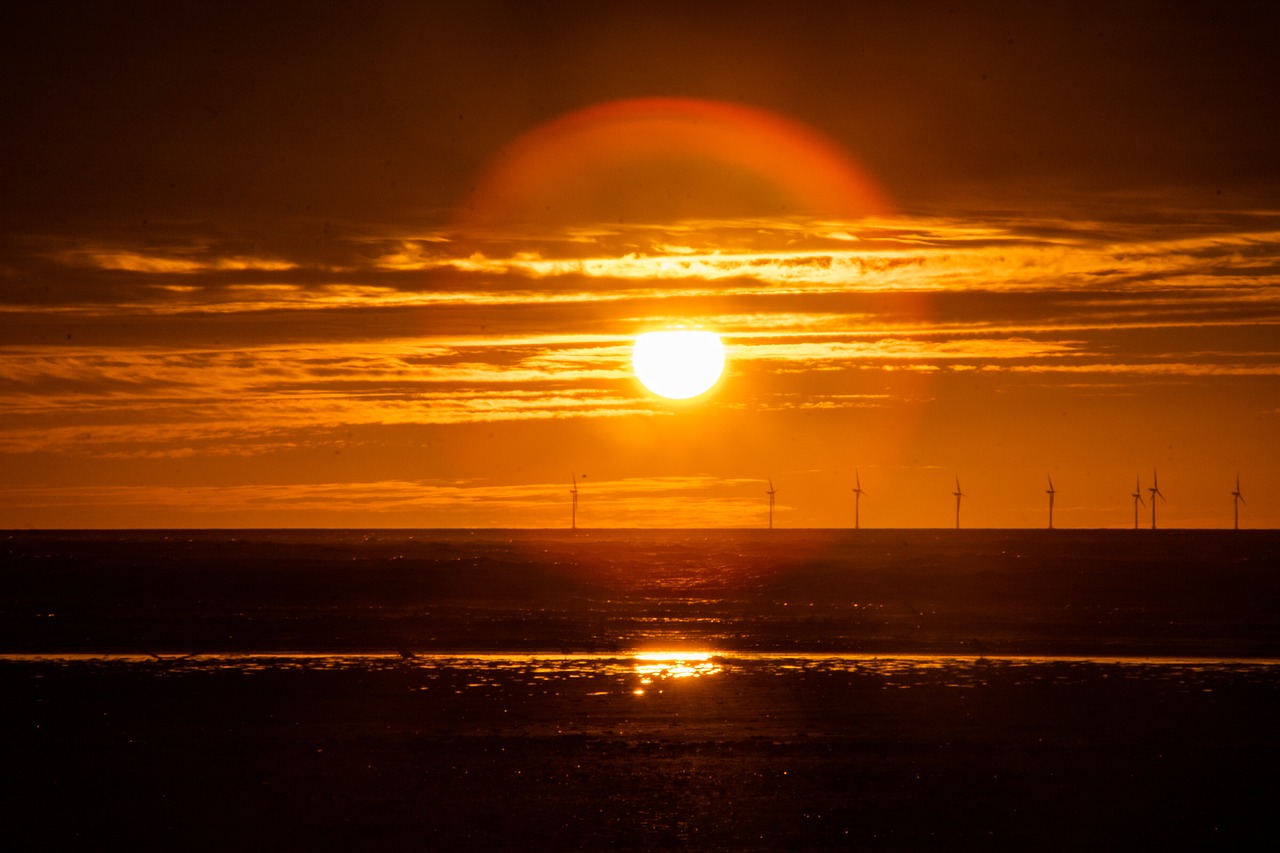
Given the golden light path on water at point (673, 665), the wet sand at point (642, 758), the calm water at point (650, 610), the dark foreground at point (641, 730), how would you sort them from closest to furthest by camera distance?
1. the wet sand at point (642, 758)
2. the dark foreground at point (641, 730)
3. the golden light path on water at point (673, 665)
4. the calm water at point (650, 610)

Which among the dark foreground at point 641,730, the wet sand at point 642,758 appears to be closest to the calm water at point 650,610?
the dark foreground at point 641,730

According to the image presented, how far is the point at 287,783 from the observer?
16719 millimetres

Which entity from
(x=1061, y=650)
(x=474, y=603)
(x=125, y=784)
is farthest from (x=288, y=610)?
(x=125, y=784)

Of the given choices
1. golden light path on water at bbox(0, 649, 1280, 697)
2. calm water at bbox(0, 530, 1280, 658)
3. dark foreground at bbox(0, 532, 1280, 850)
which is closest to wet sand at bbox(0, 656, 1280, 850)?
dark foreground at bbox(0, 532, 1280, 850)

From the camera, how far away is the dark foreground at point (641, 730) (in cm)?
1462

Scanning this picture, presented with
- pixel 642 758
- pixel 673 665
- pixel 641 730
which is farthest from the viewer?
pixel 673 665

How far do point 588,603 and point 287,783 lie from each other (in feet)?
106

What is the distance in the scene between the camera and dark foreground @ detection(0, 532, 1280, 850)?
14625 millimetres

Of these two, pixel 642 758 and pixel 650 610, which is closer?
pixel 642 758

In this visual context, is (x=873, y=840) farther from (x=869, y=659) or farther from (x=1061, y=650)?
(x=1061, y=650)

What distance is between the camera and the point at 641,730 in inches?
800

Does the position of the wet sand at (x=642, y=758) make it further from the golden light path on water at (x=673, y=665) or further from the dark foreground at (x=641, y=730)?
the golden light path on water at (x=673, y=665)

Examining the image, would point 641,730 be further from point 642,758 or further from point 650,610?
point 650,610

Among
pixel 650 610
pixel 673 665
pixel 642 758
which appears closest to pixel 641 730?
pixel 642 758
